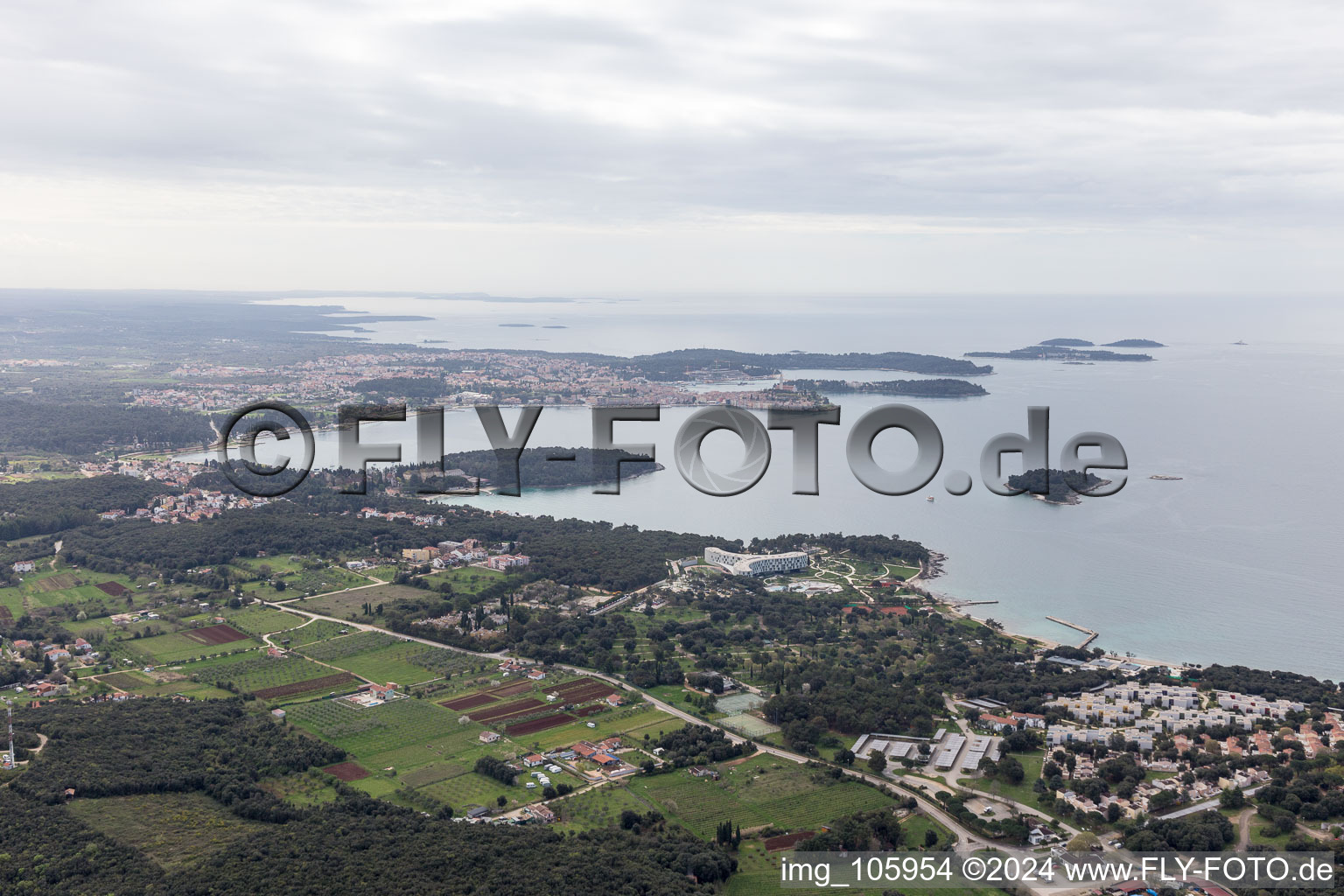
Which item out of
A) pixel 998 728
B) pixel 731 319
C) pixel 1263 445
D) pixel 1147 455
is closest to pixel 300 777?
pixel 998 728

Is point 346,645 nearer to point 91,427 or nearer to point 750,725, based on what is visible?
point 750,725

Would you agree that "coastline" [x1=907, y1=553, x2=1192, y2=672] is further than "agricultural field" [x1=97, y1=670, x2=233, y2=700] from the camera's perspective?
Yes

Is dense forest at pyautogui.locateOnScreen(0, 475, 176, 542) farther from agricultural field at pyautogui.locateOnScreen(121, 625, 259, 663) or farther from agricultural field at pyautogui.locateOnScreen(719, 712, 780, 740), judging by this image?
agricultural field at pyautogui.locateOnScreen(719, 712, 780, 740)

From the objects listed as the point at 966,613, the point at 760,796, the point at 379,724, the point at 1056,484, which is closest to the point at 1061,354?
the point at 1056,484

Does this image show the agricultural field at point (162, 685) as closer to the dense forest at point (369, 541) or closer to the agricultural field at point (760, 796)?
the dense forest at point (369, 541)

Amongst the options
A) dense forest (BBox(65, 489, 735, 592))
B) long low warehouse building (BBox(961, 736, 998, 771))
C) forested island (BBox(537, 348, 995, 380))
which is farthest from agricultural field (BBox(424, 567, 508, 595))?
forested island (BBox(537, 348, 995, 380))

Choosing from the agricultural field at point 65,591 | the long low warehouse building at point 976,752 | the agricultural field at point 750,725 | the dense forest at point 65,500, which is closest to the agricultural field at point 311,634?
the agricultural field at point 65,591

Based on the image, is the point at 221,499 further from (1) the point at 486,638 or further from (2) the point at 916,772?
(2) the point at 916,772
